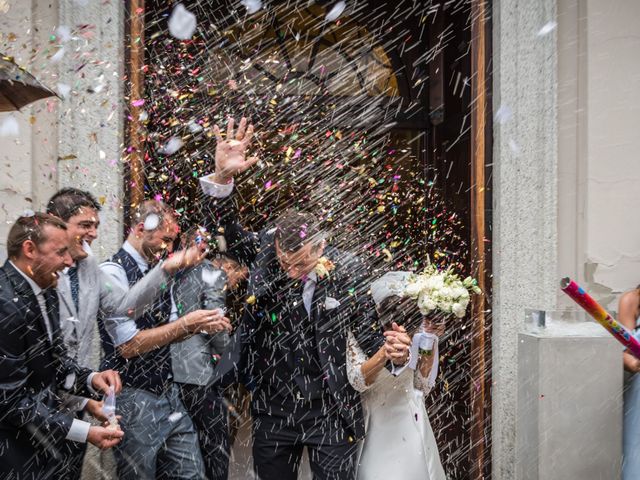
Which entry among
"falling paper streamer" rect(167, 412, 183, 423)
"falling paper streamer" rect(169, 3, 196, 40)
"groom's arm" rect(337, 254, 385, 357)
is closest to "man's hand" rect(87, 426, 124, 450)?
"falling paper streamer" rect(167, 412, 183, 423)

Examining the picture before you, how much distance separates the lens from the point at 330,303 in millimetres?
3406

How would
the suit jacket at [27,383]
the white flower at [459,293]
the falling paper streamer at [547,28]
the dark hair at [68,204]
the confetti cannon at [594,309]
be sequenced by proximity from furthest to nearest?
the falling paper streamer at [547,28] < the white flower at [459,293] < the dark hair at [68,204] < the suit jacket at [27,383] < the confetti cannon at [594,309]

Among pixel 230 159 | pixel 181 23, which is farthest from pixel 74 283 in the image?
pixel 181 23

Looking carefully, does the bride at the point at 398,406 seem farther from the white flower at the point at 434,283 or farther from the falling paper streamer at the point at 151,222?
the falling paper streamer at the point at 151,222

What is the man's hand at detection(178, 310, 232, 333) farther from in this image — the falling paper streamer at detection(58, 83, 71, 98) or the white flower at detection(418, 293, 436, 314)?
the falling paper streamer at detection(58, 83, 71, 98)

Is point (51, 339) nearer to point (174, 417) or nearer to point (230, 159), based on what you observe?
point (174, 417)

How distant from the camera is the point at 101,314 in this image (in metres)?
3.48

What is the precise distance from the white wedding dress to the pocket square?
0.26m

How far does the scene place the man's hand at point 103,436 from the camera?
3010 mm

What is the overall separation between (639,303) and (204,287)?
2973mm

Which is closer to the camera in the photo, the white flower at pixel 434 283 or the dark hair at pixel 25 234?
the dark hair at pixel 25 234

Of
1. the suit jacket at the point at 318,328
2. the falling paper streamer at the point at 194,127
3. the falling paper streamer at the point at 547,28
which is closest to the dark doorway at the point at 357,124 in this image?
the falling paper streamer at the point at 194,127

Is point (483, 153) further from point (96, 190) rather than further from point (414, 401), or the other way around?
point (96, 190)

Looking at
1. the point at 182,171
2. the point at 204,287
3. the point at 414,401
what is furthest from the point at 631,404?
the point at 182,171
